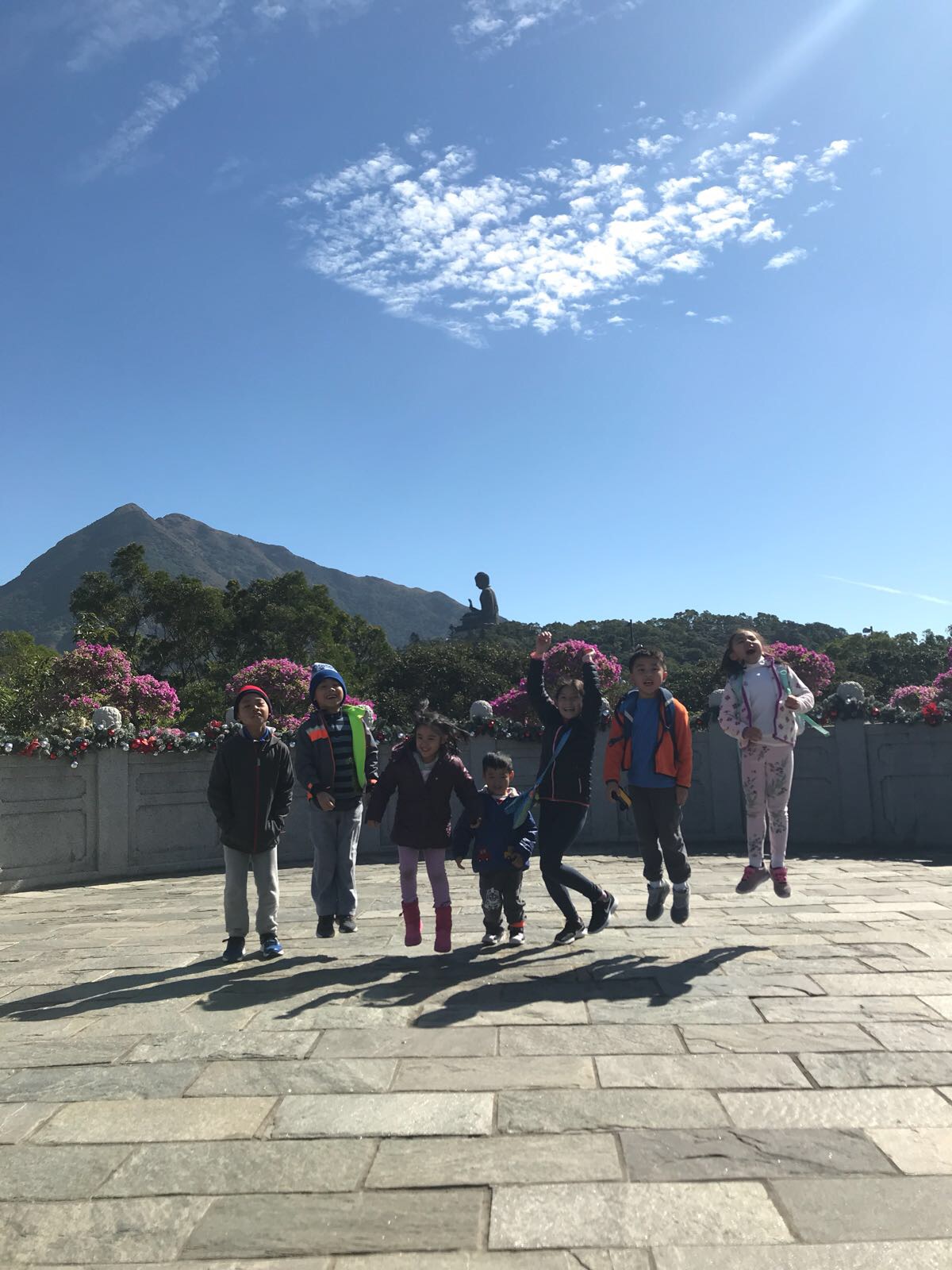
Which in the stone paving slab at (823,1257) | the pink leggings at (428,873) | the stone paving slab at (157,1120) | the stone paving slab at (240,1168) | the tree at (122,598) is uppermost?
the tree at (122,598)

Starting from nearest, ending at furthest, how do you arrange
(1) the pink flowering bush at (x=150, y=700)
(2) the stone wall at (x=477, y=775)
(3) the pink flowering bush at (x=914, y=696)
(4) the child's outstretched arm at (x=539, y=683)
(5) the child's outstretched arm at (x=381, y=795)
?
(5) the child's outstretched arm at (x=381, y=795)
(4) the child's outstretched arm at (x=539, y=683)
(2) the stone wall at (x=477, y=775)
(3) the pink flowering bush at (x=914, y=696)
(1) the pink flowering bush at (x=150, y=700)

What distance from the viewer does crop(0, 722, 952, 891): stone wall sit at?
32.0 feet

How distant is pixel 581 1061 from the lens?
315cm

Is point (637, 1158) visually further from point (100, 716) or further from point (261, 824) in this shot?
point (100, 716)

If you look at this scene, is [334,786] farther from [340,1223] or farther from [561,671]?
[561,671]

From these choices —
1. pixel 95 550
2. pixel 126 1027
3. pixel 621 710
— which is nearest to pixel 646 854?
pixel 621 710

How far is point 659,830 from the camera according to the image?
5.07m

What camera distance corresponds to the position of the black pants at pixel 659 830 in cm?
502

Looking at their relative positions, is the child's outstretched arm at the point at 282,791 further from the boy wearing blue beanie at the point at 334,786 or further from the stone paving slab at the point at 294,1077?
the stone paving slab at the point at 294,1077

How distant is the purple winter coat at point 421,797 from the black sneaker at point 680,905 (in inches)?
49.4

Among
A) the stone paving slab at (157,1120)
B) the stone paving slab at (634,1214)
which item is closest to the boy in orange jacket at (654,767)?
the stone paving slab at (157,1120)

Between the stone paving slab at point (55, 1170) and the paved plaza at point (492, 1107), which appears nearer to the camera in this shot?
the paved plaza at point (492, 1107)

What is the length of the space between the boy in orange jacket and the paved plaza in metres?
0.39

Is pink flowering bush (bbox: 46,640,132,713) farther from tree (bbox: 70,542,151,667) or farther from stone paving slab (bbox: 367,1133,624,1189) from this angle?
stone paving slab (bbox: 367,1133,624,1189)
